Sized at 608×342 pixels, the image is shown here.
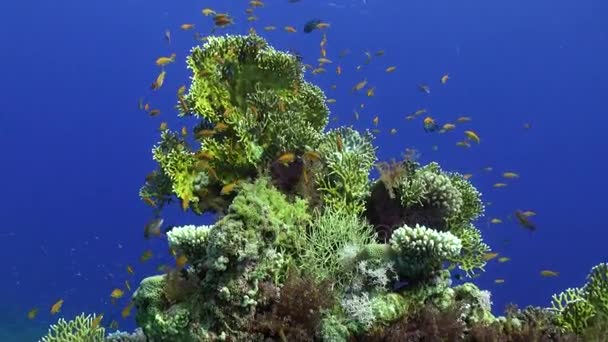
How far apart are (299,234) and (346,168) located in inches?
51.0

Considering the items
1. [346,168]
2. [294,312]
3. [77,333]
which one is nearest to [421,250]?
[294,312]

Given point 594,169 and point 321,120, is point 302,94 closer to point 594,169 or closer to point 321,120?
point 321,120

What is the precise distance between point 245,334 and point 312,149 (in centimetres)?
298

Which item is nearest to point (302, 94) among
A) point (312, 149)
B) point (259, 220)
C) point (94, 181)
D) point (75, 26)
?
point (312, 149)

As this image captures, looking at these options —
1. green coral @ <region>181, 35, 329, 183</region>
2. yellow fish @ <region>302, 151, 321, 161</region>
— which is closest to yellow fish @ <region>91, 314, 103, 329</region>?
green coral @ <region>181, 35, 329, 183</region>

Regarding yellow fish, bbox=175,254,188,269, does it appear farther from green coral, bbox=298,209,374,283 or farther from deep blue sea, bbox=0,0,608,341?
deep blue sea, bbox=0,0,608,341

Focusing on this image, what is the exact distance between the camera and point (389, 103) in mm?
99625

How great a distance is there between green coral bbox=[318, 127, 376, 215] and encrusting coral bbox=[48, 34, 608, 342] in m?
0.02

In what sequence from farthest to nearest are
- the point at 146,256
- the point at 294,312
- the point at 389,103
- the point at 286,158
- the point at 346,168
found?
the point at 389,103
the point at 146,256
the point at 346,168
the point at 286,158
the point at 294,312

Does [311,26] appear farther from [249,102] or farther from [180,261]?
[180,261]

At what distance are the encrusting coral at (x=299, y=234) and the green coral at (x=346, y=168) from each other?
19mm

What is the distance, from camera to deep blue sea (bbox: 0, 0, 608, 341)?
81438 mm

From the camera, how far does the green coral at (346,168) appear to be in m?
7.16

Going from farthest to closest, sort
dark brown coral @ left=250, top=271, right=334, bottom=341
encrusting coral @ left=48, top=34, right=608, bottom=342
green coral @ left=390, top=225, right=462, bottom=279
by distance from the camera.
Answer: green coral @ left=390, top=225, right=462, bottom=279
encrusting coral @ left=48, top=34, right=608, bottom=342
dark brown coral @ left=250, top=271, right=334, bottom=341
